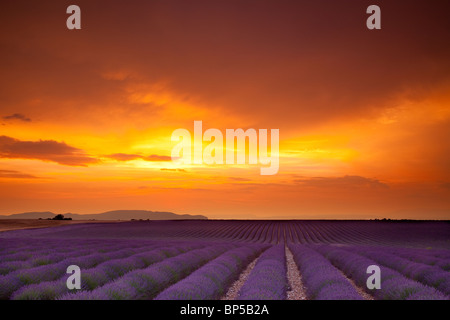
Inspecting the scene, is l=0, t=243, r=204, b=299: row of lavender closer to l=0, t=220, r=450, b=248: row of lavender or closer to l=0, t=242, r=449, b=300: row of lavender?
l=0, t=242, r=449, b=300: row of lavender

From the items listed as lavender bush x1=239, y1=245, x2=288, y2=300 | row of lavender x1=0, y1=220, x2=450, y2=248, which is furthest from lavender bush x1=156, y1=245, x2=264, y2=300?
row of lavender x1=0, y1=220, x2=450, y2=248

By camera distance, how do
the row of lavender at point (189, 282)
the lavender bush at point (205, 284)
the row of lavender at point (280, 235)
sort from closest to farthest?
1. the lavender bush at point (205, 284)
2. the row of lavender at point (189, 282)
3. the row of lavender at point (280, 235)

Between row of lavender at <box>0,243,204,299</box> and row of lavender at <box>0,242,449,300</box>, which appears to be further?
row of lavender at <box>0,243,204,299</box>

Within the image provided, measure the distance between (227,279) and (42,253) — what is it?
28.0 feet

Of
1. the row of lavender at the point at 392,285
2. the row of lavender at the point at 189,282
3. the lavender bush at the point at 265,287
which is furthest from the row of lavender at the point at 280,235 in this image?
the lavender bush at the point at 265,287

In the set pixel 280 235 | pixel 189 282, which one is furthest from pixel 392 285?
pixel 280 235

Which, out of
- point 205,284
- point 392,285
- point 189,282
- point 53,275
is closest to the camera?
point 189,282

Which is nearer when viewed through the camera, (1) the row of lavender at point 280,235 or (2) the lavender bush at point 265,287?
(2) the lavender bush at point 265,287

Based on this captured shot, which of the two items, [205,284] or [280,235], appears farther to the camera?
[280,235]

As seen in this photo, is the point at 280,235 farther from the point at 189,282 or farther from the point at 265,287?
the point at 189,282

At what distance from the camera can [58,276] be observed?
10.0 m

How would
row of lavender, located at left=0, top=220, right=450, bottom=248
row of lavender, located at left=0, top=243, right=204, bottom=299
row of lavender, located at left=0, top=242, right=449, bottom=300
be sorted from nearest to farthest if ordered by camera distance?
row of lavender, located at left=0, top=242, right=449, bottom=300 < row of lavender, located at left=0, top=243, right=204, bottom=299 < row of lavender, located at left=0, top=220, right=450, bottom=248

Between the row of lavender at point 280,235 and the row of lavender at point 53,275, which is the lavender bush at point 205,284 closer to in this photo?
the row of lavender at point 53,275
